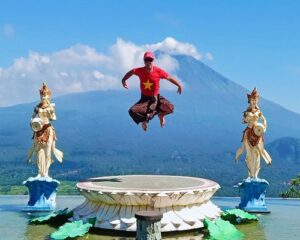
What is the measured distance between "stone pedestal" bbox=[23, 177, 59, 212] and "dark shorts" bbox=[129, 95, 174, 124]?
345cm

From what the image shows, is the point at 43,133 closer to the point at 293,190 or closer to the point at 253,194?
the point at 253,194

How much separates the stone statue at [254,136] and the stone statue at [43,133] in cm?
608

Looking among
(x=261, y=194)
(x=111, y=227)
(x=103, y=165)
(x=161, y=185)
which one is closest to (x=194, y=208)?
(x=161, y=185)

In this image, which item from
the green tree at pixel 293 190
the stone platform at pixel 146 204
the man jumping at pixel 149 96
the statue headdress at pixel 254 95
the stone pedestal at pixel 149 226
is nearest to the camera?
the stone pedestal at pixel 149 226

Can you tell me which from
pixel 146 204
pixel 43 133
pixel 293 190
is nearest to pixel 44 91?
pixel 43 133

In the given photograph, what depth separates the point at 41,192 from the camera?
48.4 ft

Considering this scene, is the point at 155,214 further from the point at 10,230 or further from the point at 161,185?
the point at 10,230

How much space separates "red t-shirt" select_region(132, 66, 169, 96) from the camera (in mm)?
13593

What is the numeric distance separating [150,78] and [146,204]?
13.1 ft

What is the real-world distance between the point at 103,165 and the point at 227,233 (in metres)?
184

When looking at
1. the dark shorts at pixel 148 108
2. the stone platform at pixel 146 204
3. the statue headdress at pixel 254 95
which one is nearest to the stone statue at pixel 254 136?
the statue headdress at pixel 254 95

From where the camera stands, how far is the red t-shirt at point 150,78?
44.6 ft

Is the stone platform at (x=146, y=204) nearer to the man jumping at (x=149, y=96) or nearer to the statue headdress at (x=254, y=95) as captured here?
the man jumping at (x=149, y=96)

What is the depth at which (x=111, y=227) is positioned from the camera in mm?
11203
